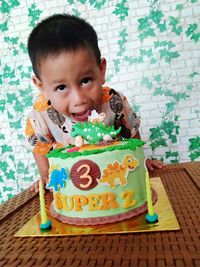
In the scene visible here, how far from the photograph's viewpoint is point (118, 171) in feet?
1.95

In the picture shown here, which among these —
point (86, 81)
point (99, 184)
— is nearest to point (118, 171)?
point (99, 184)

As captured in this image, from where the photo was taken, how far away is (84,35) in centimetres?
79

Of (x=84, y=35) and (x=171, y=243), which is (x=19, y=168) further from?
(x=171, y=243)

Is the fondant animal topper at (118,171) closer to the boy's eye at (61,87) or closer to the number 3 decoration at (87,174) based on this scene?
the number 3 decoration at (87,174)

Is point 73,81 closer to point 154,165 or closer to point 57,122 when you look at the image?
point 57,122

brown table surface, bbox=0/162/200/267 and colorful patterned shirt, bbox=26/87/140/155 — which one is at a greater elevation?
colorful patterned shirt, bbox=26/87/140/155

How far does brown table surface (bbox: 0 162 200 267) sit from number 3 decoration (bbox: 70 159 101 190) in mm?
103

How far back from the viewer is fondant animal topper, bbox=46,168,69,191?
1.97ft

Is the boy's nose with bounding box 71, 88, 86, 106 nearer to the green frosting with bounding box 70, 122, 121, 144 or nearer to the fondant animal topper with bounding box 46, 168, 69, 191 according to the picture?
the green frosting with bounding box 70, 122, 121, 144

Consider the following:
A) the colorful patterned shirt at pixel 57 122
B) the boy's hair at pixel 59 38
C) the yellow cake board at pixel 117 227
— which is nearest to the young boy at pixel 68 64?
the boy's hair at pixel 59 38

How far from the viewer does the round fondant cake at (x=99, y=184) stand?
23.1 inches

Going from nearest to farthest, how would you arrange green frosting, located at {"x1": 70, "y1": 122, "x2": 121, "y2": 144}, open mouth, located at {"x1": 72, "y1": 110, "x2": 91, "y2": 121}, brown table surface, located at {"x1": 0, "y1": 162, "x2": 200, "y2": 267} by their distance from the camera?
brown table surface, located at {"x1": 0, "y1": 162, "x2": 200, "y2": 267}, green frosting, located at {"x1": 70, "y1": 122, "x2": 121, "y2": 144}, open mouth, located at {"x1": 72, "y1": 110, "x2": 91, "y2": 121}

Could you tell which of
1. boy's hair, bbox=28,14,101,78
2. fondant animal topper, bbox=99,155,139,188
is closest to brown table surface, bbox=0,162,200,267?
fondant animal topper, bbox=99,155,139,188

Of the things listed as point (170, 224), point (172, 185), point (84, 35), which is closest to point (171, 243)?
point (170, 224)
